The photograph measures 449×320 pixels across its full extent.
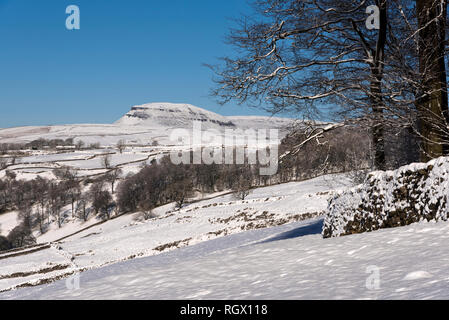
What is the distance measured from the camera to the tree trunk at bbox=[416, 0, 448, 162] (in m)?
5.85

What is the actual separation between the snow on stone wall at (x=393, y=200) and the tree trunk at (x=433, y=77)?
62 centimetres

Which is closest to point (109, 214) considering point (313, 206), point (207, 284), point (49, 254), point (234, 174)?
point (234, 174)

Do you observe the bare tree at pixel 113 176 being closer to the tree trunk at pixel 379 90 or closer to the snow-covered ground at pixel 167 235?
the snow-covered ground at pixel 167 235

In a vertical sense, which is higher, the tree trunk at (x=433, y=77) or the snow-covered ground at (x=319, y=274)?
the tree trunk at (x=433, y=77)

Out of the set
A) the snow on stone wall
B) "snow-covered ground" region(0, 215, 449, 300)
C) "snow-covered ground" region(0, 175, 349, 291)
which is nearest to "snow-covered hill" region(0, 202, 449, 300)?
"snow-covered ground" region(0, 215, 449, 300)

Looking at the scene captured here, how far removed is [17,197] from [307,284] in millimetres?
128657

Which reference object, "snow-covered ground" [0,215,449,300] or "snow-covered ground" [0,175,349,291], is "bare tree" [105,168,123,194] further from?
"snow-covered ground" [0,215,449,300]

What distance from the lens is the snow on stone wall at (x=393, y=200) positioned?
561 centimetres

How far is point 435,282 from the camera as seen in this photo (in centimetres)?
350

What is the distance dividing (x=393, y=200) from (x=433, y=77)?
2414 mm

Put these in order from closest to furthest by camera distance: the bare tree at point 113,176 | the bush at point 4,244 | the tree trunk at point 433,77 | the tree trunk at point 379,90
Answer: the tree trunk at point 433,77 < the tree trunk at point 379,90 < the bush at point 4,244 < the bare tree at point 113,176

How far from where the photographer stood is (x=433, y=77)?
5.78 m

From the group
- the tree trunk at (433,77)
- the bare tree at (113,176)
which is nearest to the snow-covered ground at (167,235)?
the tree trunk at (433,77)

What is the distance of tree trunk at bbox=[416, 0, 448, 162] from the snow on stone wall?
24.2 inches
